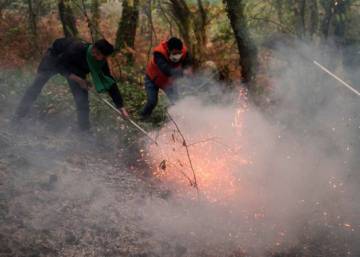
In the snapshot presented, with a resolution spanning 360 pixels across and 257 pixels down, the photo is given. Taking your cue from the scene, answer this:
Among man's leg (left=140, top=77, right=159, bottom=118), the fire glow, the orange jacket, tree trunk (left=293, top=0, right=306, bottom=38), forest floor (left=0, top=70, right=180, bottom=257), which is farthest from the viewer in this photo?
tree trunk (left=293, top=0, right=306, bottom=38)

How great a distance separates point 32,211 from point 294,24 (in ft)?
25.0

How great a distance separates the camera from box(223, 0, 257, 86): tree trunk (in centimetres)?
817

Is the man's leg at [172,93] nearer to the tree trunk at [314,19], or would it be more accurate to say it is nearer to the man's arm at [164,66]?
the man's arm at [164,66]

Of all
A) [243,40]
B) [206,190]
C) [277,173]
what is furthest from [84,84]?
[277,173]

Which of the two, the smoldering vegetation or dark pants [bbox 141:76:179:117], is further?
dark pants [bbox 141:76:179:117]

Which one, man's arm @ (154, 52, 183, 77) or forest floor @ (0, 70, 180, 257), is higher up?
man's arm @ (154, 52, 183, 77)

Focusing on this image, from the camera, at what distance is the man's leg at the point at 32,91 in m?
6.92

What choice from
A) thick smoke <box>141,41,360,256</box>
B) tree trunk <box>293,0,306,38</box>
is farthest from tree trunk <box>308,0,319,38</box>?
thick smoke <box>141,41,360,256</box>

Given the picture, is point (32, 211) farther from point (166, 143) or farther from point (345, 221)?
point (345, 221)

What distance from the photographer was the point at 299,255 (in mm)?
5000

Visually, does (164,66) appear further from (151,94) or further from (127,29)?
(127,29)

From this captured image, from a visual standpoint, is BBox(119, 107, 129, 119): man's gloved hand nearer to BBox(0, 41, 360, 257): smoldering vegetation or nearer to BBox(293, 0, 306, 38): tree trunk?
BBox(0, 41, 360, 257): smoldering vegetation

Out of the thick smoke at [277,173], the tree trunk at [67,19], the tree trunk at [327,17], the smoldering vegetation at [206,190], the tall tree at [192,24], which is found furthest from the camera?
the tall tree at [192,24]

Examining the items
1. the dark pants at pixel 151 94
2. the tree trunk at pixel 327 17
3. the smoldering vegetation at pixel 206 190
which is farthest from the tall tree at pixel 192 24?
the tree trunk at pixel 327 17
